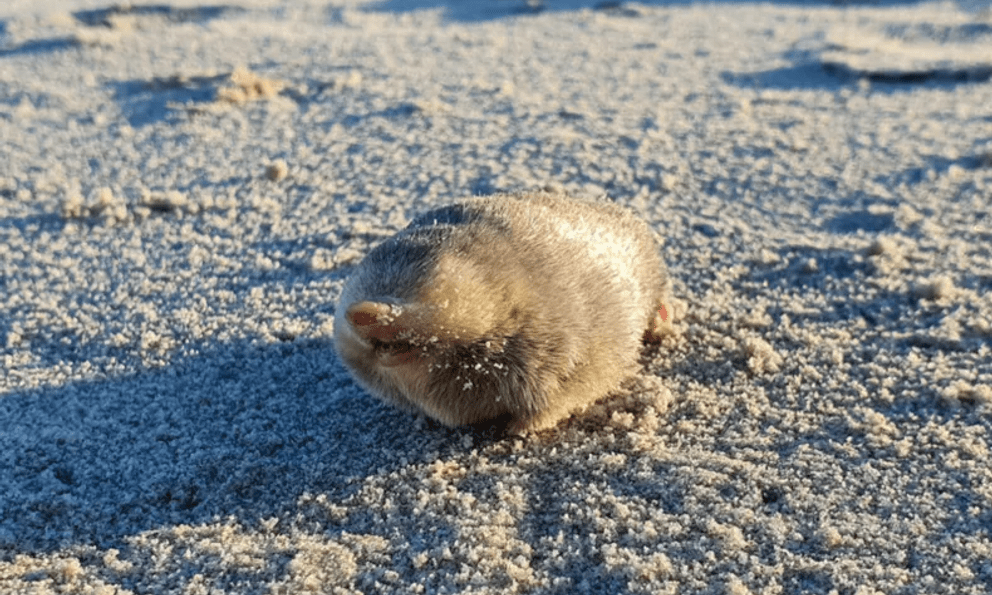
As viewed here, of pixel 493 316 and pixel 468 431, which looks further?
pixel 468 431

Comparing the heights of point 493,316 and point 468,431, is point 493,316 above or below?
above

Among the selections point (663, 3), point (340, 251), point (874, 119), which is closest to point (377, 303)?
point (340, 251)

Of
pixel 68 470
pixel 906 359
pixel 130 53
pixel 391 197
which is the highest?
pixel 130 53

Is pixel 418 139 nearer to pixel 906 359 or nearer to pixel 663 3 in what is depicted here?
pixel 906 359
